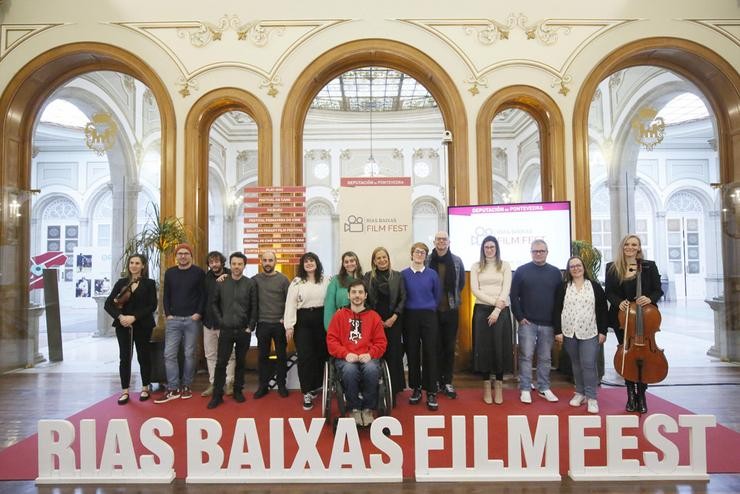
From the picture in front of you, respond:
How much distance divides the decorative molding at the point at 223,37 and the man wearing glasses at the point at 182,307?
91.7 inches

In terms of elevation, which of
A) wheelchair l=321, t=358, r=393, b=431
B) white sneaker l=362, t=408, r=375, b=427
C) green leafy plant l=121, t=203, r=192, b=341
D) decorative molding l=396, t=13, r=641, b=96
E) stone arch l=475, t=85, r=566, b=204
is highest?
decorative molding l=396, t=13, r=641, b=96

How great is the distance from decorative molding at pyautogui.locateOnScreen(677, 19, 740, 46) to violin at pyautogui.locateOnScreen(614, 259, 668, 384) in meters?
3.80

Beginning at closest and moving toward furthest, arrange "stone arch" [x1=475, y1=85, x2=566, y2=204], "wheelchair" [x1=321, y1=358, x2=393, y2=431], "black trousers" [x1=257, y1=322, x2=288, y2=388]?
"wheelchair" [x1=321, y1=358, x2=393, y2=431] → "black trousers" [x1=257, y1=322, x2=288, y2=388] → "stone arch" [x1=475, y1=85, x2=566, y2=204]

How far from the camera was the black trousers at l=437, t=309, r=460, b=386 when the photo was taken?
3.97 m

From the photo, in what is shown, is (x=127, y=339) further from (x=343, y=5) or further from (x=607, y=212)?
(x=607, y=212)

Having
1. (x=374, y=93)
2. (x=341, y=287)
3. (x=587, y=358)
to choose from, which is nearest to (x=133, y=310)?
(x=341, y=287)

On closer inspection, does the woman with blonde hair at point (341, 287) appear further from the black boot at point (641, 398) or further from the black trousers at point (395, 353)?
the black boot at point (641, 398)

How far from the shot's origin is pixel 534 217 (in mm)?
4785

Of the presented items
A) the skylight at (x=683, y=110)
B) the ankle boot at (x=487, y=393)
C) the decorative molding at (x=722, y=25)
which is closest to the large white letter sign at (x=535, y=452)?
the ankle boot at (x=487, y=393)

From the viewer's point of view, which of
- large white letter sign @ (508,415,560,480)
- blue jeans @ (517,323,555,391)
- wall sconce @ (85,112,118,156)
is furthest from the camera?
wall sconce @ (85,112,118,156)

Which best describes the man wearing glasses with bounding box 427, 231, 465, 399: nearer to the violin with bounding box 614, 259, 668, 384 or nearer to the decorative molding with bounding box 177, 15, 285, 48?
the violin with bounding box 614, 259, 668, 384

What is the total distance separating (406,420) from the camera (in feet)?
11.6

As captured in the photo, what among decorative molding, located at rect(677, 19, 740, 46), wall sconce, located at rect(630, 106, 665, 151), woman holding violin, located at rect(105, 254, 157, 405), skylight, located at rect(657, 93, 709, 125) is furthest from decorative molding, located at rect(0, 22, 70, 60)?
skylight, located at rect(657, 93, 709, 125)

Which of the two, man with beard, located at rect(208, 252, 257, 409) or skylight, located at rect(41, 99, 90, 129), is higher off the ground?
skylight, located at rect(41, 99, 90, 129)
